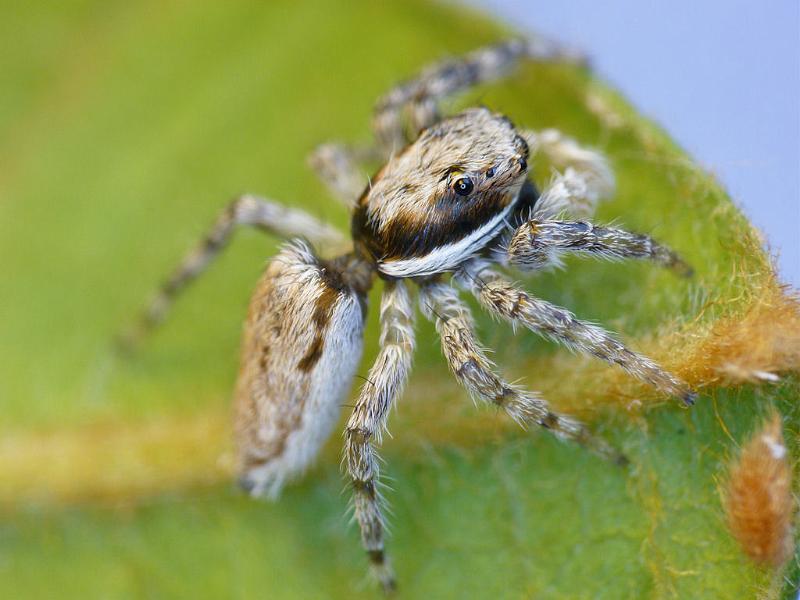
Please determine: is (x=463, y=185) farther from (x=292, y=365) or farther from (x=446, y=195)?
(x=292, y=365)

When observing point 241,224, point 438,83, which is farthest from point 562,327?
point 241,224

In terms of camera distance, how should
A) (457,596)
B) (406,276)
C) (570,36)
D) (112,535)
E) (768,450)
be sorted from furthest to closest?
1. (570,36)
2. (112,535)
3. (406,276)
4. (457,596)
5. (768,450)

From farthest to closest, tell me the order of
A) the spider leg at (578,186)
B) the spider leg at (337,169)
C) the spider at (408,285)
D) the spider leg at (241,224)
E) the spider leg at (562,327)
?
the spider leg at (337,169), the spider leg at (241,224), the spider leg at (578,186), the spider at (408,285), the spider leg at (562,327)

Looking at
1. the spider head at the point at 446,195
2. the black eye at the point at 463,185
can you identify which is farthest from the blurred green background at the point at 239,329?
the black eye at the point at 463,185

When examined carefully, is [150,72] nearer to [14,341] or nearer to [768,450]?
[14,341]

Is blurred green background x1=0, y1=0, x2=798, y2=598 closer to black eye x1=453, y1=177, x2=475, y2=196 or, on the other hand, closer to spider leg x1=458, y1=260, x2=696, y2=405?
spider leg x1=458, y1=260, x2=696, y2=405

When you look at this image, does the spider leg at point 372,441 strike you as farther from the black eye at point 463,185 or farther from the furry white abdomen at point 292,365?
the black eye at point 463,185

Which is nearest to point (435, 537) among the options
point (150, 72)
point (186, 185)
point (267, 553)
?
point (267, 553)
